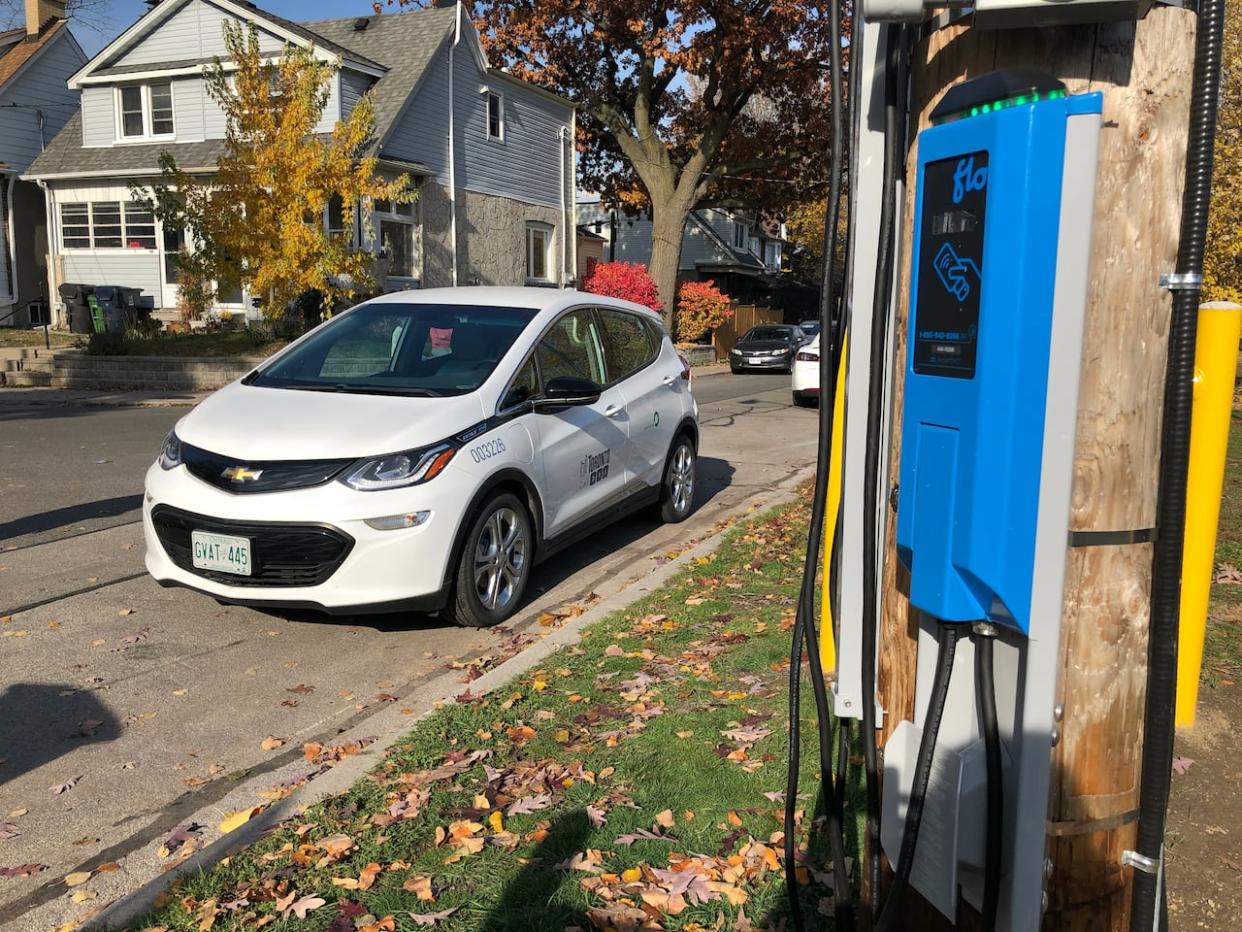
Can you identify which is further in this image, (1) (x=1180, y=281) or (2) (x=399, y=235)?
(2) (x=399, y=235)

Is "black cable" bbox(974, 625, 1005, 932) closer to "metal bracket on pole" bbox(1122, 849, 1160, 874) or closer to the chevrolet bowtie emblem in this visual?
"metal bracket on pole" bbox(1122, 849, 1160, 874)

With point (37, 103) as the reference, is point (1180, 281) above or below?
below

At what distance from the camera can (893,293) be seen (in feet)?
6.91

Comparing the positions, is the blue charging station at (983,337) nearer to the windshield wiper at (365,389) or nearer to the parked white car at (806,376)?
the windshield wiper at (365,389)

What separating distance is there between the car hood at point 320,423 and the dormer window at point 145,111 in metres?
22.9

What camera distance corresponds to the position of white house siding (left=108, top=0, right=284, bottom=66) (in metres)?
24.6

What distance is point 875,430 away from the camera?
217cm

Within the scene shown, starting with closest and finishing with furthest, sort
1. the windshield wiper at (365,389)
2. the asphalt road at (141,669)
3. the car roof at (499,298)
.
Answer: the asphalt road at (141,669)
the windshield wiper at (365,389)
the car roof at (499,298)

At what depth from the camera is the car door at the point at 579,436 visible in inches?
244

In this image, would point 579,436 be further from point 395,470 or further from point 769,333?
point 769,333

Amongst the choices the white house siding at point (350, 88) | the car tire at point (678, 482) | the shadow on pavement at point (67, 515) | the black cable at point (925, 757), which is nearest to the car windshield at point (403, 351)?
the car tire at point (678, 482)

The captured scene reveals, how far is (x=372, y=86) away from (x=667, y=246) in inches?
367

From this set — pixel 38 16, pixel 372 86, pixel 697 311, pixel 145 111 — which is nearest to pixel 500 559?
pixel 372 86

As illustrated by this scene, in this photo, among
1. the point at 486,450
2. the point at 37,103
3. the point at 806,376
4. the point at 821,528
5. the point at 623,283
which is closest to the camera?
the point at 821,528
